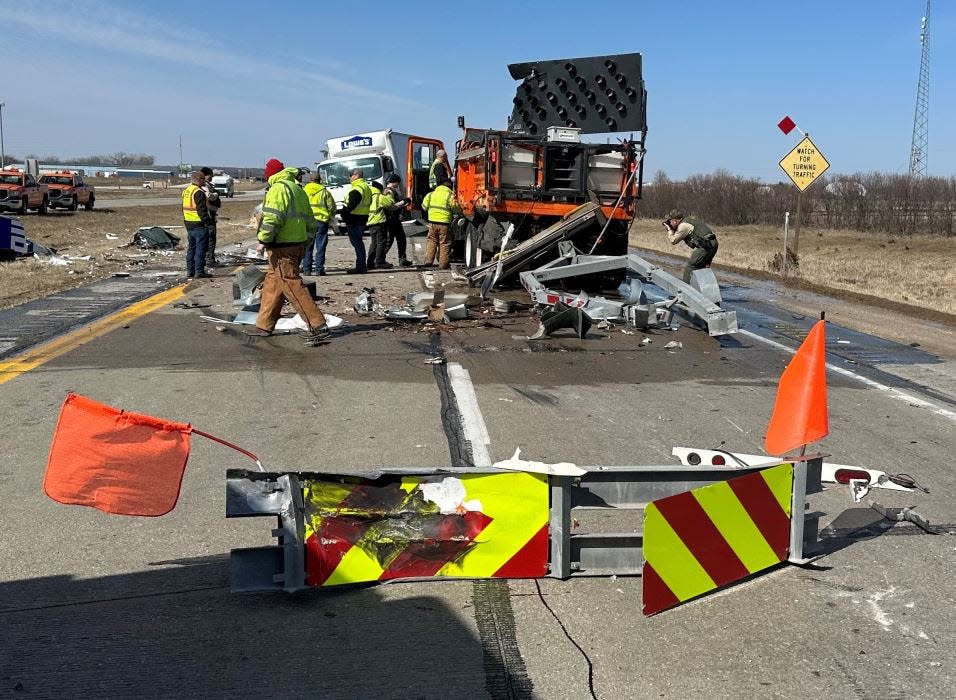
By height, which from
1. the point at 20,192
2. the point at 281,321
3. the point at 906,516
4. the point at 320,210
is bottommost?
the point at 906,516

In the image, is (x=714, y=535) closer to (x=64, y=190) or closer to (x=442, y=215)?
(x=442, y=215)

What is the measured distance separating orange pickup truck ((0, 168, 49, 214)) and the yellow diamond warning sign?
94.4 feet

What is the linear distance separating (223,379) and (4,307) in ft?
20.2

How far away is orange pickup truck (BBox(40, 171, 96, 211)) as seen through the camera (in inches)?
1617

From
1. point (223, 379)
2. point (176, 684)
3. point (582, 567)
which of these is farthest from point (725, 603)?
point (223, 379)

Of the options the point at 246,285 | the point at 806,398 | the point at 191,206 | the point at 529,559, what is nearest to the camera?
the point at 529,559

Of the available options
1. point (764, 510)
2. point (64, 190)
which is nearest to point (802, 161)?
point (764, 510)

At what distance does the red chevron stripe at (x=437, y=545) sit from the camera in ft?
13.7

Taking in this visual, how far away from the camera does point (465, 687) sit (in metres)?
3.33

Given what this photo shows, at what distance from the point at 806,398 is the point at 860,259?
25.5 meters

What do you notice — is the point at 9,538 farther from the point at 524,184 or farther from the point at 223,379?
the point at 524,184

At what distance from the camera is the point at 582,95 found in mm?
16203

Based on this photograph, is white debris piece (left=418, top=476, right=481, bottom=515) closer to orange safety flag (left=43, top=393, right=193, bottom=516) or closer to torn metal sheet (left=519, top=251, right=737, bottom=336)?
orange safety flag (left=43, top=393, right=193, bottom=516)

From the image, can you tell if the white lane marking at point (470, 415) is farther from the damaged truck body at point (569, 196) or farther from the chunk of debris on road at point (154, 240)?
the chunk of debris on road at point (154, 240)
